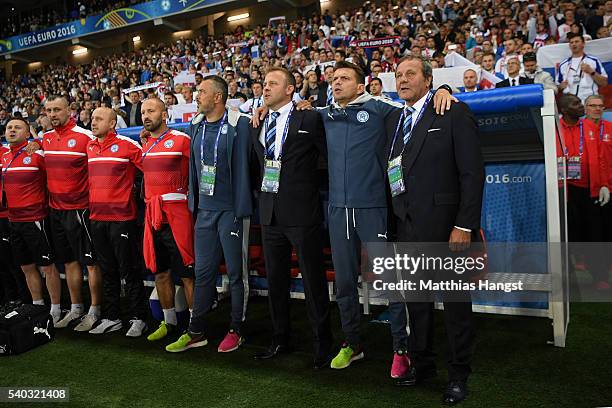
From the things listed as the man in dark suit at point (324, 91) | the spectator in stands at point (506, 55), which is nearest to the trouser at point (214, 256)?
the man in dark suit at point (324, 91)

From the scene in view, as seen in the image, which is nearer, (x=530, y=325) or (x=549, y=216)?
(x=549, y=216)

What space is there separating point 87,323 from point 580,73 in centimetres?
677

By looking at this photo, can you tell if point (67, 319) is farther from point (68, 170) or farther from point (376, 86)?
point (376, 86)

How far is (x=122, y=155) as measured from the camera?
14.1 ft

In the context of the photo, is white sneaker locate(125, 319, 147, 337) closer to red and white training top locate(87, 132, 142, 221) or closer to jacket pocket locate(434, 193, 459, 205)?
red and white training top locate(87, 132, 142, 221)

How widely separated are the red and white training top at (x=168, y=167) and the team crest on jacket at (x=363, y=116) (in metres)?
1.44

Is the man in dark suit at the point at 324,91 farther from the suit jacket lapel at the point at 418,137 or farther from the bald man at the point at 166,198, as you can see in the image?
the suit jacket lapel at the point at 418,137

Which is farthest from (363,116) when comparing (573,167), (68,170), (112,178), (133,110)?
(133,110)

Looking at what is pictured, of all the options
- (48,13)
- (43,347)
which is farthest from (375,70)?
(48,13)

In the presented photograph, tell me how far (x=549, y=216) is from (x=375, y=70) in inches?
198

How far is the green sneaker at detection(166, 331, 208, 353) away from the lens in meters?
3.86

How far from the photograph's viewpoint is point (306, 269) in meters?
3.44

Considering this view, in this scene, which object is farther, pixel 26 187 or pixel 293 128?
pixel 26 187

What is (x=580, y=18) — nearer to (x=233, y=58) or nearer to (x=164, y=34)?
(x=233, y=58)
